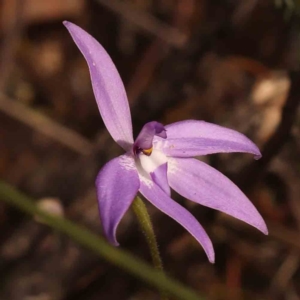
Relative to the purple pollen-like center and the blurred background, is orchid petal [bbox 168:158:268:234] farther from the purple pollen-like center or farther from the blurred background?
the blurred background

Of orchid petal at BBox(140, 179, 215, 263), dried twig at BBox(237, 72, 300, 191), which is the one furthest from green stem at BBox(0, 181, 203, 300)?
dried twig at BBox(237, 72, 300, 191)

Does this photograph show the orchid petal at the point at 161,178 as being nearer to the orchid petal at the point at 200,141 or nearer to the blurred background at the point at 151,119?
the orchid petal at the point at 200,141

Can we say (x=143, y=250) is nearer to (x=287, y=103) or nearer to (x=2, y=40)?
(x=287, y=103)

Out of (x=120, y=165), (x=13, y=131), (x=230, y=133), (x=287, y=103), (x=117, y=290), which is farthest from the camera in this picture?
(x=13, y=131)

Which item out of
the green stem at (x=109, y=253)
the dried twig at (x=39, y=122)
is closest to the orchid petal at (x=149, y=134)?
the green stem at (x=109, y=253)

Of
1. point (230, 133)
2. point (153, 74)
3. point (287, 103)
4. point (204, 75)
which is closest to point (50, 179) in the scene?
point (153, 74)

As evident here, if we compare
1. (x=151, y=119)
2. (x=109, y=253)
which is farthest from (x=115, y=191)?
(x=151, y=119)
